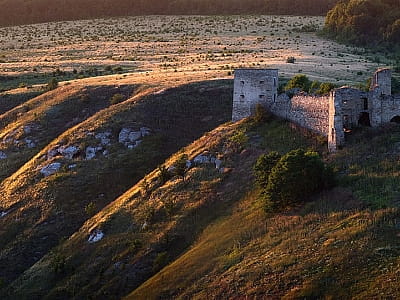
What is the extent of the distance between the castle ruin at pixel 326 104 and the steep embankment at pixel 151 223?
1.47 metres

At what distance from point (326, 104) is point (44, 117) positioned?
32612mm

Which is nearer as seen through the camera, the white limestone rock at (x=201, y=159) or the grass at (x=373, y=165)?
the grass at (x=373, y=165)

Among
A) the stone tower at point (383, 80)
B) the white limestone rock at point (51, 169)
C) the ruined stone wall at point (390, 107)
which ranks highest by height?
the stone tower at point (383, 80)

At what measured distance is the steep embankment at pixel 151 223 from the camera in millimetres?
40250

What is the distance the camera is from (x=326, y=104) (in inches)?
1683

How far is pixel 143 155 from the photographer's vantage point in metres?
54.5

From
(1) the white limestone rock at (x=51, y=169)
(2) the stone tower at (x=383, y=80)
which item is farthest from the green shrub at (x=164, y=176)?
(2) the stone tower at (x=383, y=80)

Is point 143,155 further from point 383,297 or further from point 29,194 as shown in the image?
point 383,297

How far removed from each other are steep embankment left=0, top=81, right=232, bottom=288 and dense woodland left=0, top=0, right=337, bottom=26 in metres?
105

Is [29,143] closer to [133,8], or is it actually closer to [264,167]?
[264,167]

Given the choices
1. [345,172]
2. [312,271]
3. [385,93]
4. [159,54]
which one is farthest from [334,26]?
[312,271]

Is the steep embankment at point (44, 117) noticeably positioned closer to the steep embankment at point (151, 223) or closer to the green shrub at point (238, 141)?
the steep embankment at point (151, 223)

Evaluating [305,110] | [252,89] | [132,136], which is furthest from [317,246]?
[132,136]

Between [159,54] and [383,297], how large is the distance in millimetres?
80813
